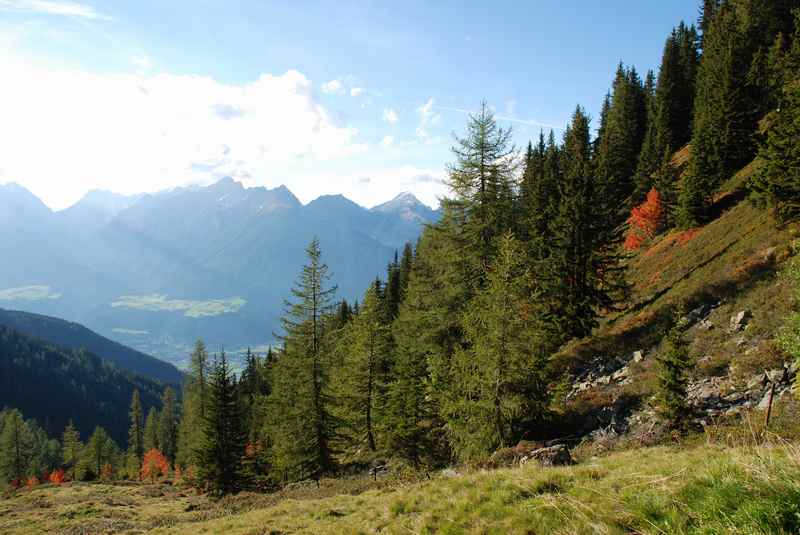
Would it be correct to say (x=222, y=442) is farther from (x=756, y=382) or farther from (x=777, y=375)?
(x=777, y=375)

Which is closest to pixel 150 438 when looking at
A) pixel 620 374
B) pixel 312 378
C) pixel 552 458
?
pixel 312 378

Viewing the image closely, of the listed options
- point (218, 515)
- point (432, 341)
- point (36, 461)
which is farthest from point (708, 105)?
point (36, 461)

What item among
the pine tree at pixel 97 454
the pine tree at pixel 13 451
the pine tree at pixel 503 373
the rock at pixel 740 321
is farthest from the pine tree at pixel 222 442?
the pine tree at pixel 13 451

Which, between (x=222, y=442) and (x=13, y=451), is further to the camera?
(x=13, y=451)

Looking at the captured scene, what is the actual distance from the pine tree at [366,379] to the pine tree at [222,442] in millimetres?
9192

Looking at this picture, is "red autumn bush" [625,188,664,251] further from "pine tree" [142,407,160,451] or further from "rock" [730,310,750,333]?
"pine tree" [142,407,160,451]

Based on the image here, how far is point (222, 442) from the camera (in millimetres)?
32906

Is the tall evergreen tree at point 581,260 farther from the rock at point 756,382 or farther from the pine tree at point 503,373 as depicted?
the rock at point 756,382

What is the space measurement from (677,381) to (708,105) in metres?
38.8

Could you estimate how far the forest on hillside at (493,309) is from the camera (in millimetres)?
18547

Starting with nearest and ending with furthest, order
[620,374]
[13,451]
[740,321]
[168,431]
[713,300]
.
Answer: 1. [740,321]
2. [620,374]
3. [713,300]
4. [13,451]
5. [168,431]

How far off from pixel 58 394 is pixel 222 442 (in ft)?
678

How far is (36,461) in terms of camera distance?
87438mm

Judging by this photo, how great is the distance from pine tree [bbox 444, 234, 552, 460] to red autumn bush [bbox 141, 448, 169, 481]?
2533 inches
